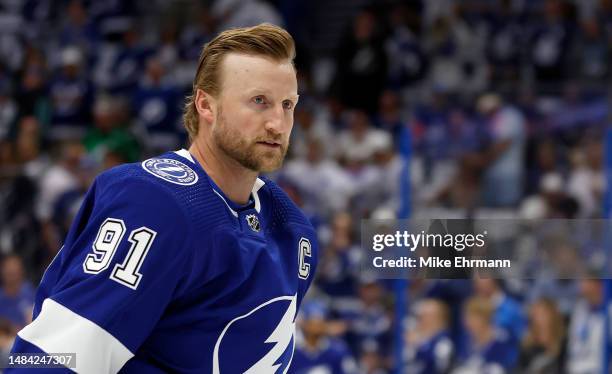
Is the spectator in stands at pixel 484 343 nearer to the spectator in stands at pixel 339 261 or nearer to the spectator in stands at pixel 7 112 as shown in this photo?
the spectator in stands at pixel 339 261

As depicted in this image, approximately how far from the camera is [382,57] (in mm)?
9758

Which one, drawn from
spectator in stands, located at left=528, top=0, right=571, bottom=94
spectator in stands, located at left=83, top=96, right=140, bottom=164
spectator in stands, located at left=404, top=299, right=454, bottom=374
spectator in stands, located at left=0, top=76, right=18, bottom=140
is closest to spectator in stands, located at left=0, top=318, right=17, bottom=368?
spectator in stands, located at left=83, top=96, right=140, bottom=164

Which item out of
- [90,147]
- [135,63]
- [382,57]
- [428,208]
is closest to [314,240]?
[428,208]

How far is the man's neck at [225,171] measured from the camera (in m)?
2.36

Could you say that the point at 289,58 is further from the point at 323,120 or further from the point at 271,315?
the point at 323,120

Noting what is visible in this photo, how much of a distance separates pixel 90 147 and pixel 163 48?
7.03 feet

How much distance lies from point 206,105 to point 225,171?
0.16 metres

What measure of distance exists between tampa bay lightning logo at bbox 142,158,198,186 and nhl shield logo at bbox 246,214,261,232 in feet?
0.61

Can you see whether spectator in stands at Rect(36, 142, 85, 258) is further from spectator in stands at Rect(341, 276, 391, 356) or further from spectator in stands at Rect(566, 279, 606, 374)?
spectator in stands at Rect(566, 279, 606, 374)

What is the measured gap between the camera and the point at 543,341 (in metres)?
5.74

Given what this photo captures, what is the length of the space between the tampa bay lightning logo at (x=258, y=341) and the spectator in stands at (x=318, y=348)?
4.05m

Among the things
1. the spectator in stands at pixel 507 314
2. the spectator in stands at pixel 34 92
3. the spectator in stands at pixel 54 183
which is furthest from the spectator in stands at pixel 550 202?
the spectator in stands at pixel 34 92

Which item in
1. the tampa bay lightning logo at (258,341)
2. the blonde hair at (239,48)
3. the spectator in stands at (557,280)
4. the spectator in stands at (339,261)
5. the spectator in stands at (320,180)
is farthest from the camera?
the spectator in stands at (320,180)

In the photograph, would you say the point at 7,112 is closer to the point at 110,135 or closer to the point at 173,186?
the point at 110,135
